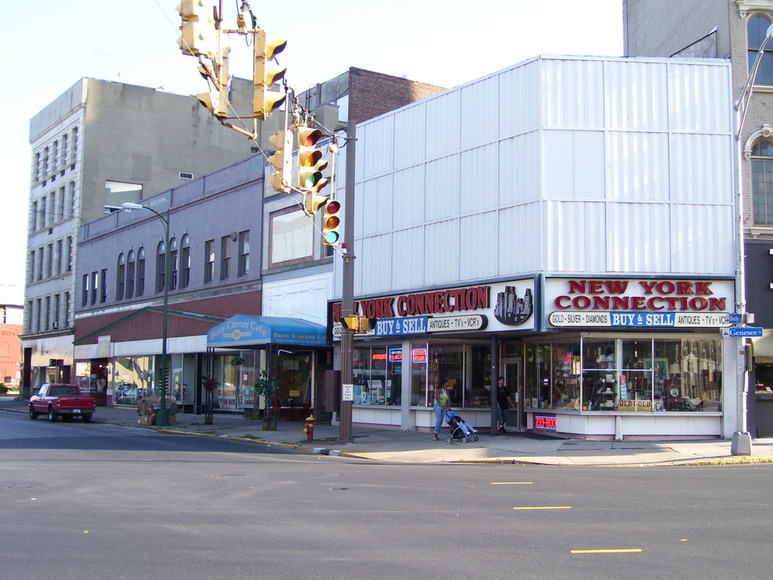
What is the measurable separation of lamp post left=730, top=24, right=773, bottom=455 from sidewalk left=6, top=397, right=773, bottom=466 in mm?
420

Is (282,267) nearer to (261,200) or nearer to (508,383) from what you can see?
(261,200)

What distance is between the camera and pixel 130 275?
164 ft

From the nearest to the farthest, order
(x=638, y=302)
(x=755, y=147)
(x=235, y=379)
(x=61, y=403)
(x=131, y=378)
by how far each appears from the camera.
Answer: (x=638, y=302) → (x=755, y=147) → (x=61, y=403) → (x=235, y=379) → (x=131, y=378)

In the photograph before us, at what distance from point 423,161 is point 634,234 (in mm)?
7698

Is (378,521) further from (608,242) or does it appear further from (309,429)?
(608,242)

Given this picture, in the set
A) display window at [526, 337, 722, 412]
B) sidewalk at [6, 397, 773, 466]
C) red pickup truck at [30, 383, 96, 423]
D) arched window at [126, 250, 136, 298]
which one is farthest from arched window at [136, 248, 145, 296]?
display window at [526, 337, 722, 412]

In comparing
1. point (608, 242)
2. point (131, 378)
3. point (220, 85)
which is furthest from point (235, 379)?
point (220, 85)

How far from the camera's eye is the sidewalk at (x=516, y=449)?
802 inches

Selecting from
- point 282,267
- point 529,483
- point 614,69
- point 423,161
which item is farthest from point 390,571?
point 282,267

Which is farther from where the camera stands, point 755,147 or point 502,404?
point 502,404

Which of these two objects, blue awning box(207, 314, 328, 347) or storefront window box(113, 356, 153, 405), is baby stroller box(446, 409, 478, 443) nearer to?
blue awning box(207, 314, 328, 347)

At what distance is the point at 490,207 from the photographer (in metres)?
25.9

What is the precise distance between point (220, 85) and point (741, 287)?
1670 cm

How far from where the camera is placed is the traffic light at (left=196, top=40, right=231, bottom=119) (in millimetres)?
9875
